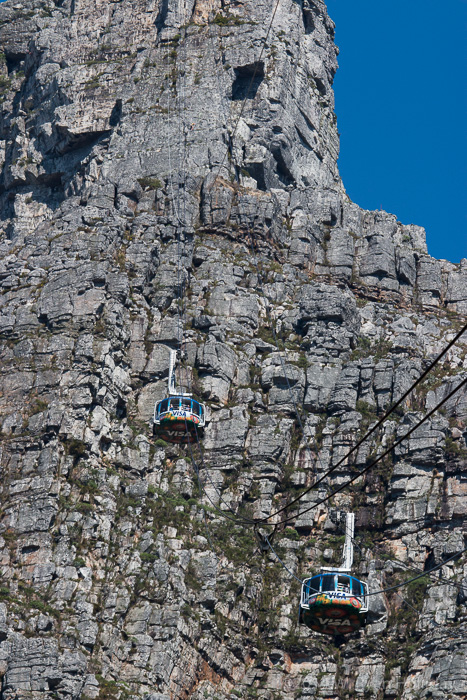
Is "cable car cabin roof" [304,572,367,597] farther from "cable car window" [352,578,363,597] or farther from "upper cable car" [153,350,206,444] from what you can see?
"upper cable car" [153,350,206,444]

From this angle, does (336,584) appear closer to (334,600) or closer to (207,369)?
(334,600)

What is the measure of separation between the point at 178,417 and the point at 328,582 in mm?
16217

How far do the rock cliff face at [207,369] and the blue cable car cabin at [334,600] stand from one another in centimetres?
863

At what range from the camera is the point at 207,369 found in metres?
91.9

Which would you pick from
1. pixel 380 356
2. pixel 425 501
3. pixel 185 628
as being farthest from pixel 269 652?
pixel 380 356

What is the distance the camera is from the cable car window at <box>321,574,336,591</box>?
226 ft

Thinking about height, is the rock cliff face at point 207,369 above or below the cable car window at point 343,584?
above

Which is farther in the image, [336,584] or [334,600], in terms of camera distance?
[336,584]

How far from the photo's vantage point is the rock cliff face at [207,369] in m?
78.6

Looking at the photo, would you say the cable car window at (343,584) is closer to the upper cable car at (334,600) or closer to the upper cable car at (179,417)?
the upper cable car at (334,600)

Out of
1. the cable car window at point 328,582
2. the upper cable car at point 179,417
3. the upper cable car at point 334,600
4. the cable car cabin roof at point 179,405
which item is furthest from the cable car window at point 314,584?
the cable car cabin roof at point 179,405

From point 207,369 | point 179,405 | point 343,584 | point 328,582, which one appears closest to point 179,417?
point 179,405

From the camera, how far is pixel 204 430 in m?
89.8

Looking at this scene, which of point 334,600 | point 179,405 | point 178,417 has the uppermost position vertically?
point 179,405
